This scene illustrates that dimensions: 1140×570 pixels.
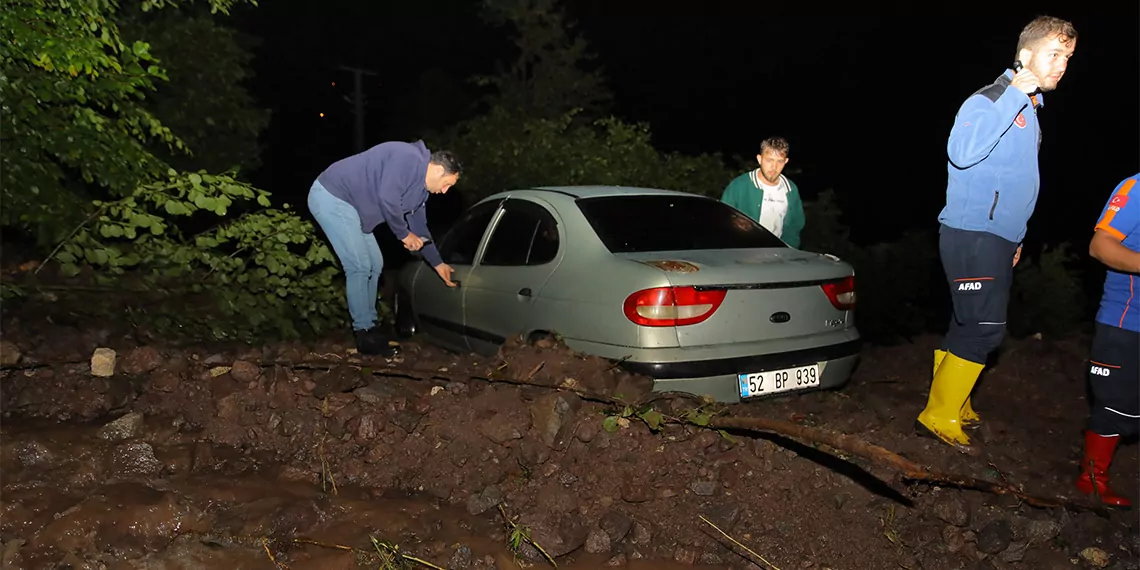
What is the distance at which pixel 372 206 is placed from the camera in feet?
18.1

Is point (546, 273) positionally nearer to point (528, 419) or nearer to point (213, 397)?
point (528, 419)

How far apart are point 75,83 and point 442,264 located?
8.53ft

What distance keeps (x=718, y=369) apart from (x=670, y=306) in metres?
0.43

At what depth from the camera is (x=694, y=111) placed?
26.5 m

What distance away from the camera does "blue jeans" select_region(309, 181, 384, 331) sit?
5586 millimetres

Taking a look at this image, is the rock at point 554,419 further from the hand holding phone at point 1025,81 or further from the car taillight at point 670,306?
the hand holding phone at point 1025,81

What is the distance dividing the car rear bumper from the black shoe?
1787mm

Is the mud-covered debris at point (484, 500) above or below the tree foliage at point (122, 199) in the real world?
below

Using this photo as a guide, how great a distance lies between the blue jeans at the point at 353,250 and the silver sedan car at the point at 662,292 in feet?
1.88

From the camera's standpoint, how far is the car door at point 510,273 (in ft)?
17.3

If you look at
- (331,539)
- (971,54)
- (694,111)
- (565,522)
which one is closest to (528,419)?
(565,522)

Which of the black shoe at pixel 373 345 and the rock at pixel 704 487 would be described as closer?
the rock at pixel 704 487

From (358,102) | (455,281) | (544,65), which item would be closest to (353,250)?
(455,281)

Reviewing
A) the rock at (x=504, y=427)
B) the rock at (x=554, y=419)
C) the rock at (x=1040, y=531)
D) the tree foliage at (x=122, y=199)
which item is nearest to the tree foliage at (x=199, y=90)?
the tree foliage at (x=122, y=199)
